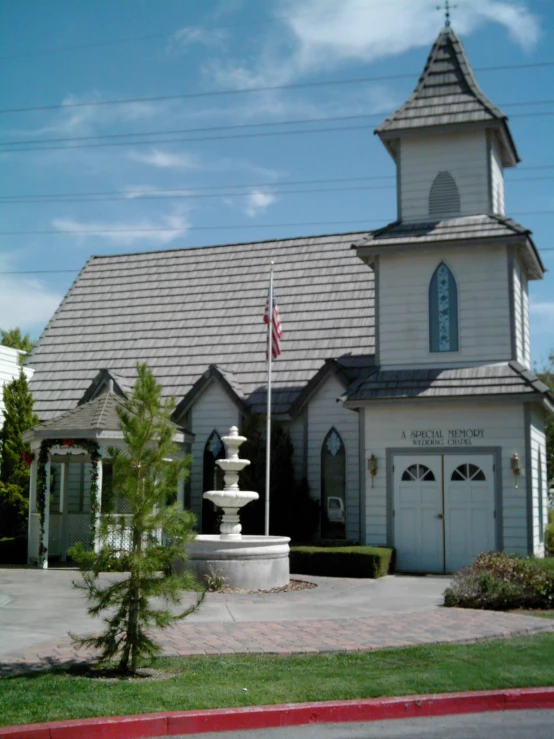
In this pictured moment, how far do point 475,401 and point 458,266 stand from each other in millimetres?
3511

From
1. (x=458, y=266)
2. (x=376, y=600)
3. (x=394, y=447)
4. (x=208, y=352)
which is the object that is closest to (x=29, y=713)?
(x=376, y=600)


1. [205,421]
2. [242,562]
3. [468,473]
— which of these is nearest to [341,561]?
[242,562]

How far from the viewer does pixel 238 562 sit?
16953 mm

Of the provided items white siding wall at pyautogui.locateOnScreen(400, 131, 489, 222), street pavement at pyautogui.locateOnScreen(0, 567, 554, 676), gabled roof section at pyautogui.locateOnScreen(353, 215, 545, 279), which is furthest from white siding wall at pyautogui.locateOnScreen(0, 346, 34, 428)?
white siding wall at pyautogui.locateOnScreen(400, 131, 489, 222)

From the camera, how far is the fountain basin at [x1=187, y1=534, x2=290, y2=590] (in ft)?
55.5

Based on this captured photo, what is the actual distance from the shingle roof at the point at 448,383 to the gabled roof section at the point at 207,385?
184 inches

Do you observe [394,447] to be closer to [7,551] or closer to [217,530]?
[217,530]

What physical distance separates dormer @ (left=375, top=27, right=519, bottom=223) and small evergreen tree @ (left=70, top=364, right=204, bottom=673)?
14079 millimetres

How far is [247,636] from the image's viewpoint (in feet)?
38.5

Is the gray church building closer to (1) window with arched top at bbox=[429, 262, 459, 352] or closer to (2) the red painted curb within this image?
(1) window with arched top at bbox=[429, 262, 459, 352]

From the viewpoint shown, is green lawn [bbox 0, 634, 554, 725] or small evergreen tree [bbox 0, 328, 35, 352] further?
small evergreen tree [bbox 0, 328, 35, 352]

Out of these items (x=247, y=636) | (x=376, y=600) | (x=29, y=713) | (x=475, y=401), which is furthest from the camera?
(x=475, y=401)

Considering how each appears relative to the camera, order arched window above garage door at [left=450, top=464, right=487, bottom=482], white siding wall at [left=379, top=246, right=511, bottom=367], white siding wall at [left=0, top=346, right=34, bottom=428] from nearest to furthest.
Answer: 1. arched window above garage door at [left=450, top=464, right=487, bottom=482]
2. white siding wall at [left=379, top=246, right=511, bottom=367]
3. white siding wall at [left=0, top=346, right=34, bottom=428]

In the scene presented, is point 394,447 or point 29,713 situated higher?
point 394,447
